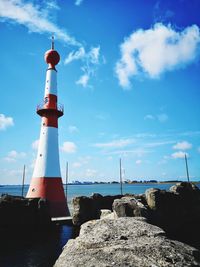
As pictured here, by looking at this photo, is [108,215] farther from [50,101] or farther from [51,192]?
[50,101]

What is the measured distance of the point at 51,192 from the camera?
19.2 m

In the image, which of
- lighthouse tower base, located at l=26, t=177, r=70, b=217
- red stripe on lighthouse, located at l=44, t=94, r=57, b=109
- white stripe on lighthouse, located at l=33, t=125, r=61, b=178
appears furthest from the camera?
red stripe on lighthouse, located at l=44, t=94, r=57, b=109

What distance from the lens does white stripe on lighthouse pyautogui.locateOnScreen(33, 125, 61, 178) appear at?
1925 cm

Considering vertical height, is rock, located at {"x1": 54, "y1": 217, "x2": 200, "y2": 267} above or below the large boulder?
above

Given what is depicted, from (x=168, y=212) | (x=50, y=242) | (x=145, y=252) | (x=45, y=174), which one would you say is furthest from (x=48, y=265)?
(x=168, y=212)

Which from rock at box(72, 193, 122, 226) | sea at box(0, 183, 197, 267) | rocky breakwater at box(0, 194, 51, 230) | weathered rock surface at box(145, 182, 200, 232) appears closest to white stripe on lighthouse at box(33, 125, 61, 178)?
rocky breakwater at box(0, 194, 51, 230)

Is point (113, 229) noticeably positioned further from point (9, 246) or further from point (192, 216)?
point (192, 216)

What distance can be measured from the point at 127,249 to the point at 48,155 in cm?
1609

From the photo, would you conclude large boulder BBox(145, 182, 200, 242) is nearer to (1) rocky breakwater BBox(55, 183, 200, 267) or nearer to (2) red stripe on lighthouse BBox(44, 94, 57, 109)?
(2) red stripe on lighthouse BBox(44, 94, 57, 109)

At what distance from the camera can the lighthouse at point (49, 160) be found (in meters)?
19.1

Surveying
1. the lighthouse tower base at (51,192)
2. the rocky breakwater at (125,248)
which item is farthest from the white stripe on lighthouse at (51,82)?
the rocky breakwater at (125,248)

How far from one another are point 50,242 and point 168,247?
12683mm

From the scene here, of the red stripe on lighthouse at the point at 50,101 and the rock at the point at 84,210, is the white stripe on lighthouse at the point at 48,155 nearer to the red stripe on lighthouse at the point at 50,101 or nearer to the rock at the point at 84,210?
the red stripe on lighthouse at the point at 50,101

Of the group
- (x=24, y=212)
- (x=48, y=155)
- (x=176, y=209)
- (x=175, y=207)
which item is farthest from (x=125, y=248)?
(x=176, y=209)
